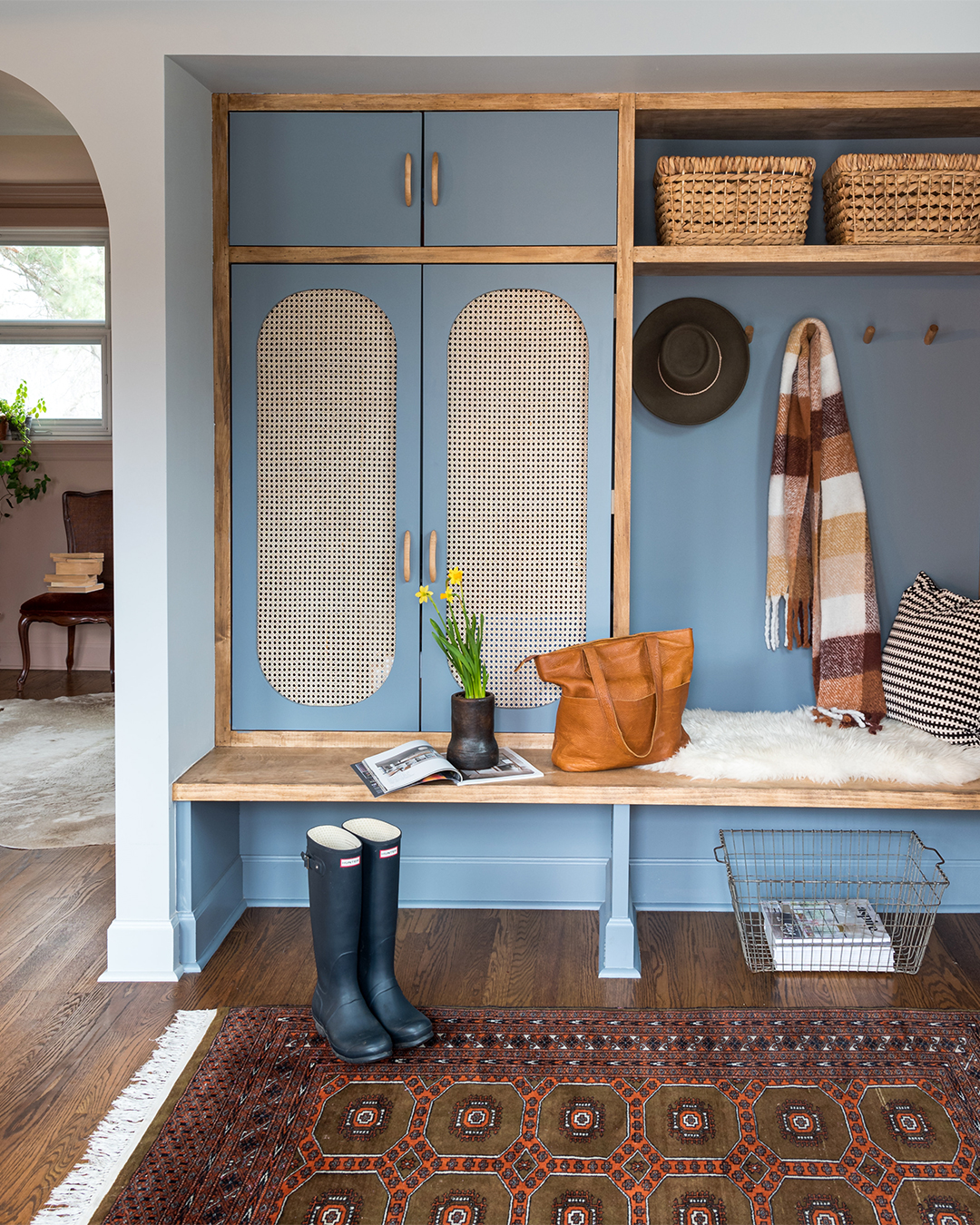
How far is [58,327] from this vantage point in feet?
18.0

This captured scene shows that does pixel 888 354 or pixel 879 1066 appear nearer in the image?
pixel 879 1066

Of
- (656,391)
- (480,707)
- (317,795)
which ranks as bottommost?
(317,795)

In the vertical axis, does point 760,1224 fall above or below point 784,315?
below

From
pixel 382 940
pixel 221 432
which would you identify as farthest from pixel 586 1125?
pixel 221 432

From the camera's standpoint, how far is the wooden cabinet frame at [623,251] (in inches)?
92.7

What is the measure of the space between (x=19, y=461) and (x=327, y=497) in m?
3.85

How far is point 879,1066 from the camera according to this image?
6.05 ft

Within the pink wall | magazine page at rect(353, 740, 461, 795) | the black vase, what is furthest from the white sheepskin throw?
the pink wall

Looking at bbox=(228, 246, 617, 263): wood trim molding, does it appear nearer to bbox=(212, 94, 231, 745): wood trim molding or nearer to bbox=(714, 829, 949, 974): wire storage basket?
bbox=(212, 94, 231, 745): wood trim molding

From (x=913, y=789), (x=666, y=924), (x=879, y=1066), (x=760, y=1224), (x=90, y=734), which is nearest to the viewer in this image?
(x=760, y=1224)

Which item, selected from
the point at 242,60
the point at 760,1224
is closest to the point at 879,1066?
the point at 760,1224

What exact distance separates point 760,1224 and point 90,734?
12.0 ft

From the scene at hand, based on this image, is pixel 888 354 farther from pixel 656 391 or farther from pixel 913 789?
pixel 913 789

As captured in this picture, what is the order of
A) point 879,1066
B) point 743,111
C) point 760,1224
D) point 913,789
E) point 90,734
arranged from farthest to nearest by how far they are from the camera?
point 90,734 → point 743,111 → point 913,789 → point 879,1066 → point 760,1224
